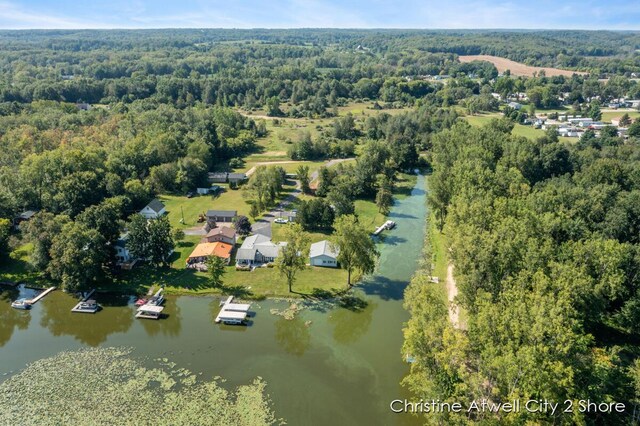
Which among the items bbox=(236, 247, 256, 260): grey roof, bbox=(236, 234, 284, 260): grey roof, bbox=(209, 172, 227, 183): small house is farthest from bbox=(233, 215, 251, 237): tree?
bbox=(209, 172, 227, 183): small house

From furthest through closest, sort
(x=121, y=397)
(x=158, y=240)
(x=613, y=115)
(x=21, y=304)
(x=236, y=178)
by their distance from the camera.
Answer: (x=613, y=115) → (x=236, y=178) → (x=158, y=240) → (x=21, y=304) → (x=121, y=397)

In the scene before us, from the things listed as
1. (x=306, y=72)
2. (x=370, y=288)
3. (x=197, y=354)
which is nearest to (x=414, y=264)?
(x=370, y=288)

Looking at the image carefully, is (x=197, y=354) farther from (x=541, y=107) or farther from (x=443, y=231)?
(x=541, y=107)

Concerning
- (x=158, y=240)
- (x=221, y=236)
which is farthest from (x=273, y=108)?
(x=158, y=240)

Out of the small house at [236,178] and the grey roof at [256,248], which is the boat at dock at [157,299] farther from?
the small house at [236,178]

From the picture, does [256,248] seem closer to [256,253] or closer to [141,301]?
[256,253]

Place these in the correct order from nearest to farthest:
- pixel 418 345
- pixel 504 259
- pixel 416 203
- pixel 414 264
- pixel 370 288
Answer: pixel 418 345 → pixel 504 259 → pixel 370 288 → pixel 414 264 → pixel 416 203
